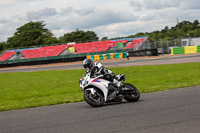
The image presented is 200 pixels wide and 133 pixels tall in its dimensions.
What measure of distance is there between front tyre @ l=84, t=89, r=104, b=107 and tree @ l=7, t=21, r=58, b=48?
83.4 m

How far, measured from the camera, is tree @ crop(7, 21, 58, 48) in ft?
302

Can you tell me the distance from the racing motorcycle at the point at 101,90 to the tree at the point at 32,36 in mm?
83194

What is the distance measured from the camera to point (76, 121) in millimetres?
6520

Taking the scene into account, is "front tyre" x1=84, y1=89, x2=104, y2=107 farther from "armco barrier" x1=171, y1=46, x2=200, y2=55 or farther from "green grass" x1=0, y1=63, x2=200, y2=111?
"armco barrier" x1=171, y1=46, x2=200, y2=55

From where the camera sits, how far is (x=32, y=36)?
9344 cm

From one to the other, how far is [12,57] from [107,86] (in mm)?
57249

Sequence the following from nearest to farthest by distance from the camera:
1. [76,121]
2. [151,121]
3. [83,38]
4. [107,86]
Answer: [151,121]
[76,121]
[107,86]
[83,38]

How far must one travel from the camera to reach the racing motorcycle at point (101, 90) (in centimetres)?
841

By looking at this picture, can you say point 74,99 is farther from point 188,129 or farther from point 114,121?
point 188,129

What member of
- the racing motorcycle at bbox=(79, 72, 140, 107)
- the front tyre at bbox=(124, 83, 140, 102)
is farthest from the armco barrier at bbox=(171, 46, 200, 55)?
the racing motorcycle at bbox=(79, 72, 140, 107)

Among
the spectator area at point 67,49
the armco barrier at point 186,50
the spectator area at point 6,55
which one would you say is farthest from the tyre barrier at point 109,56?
the spectator area at point 6,55

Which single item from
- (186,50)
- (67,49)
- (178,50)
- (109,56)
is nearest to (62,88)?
(178,50)

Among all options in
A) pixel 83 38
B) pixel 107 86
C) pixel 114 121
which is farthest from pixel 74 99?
pixel 83 38

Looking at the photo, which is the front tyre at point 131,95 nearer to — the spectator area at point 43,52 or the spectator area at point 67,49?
the spectator area at point 67,49
